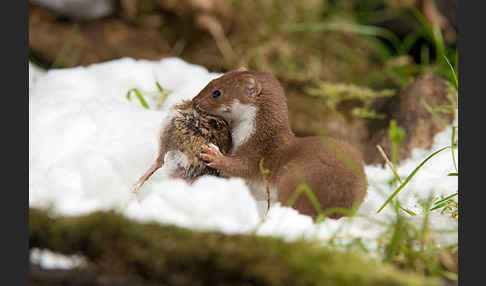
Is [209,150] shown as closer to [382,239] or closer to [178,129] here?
[178,129]

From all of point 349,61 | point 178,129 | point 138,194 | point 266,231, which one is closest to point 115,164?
point 138,194

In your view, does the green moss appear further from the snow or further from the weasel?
the weasel

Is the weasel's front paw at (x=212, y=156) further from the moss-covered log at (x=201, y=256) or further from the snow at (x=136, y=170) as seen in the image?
the moss-covered log at (x=201, y=256)

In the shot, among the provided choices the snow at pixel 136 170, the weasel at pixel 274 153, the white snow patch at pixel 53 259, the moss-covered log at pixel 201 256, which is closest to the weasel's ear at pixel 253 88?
the weasel at pixel 274 153

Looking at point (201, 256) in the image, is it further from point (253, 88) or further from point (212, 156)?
point (253, 88)

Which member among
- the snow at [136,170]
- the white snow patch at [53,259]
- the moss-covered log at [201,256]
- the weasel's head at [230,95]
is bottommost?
the white snow patch at [53,259]

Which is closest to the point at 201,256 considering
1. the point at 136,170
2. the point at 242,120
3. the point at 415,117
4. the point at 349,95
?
the point at 136,170
